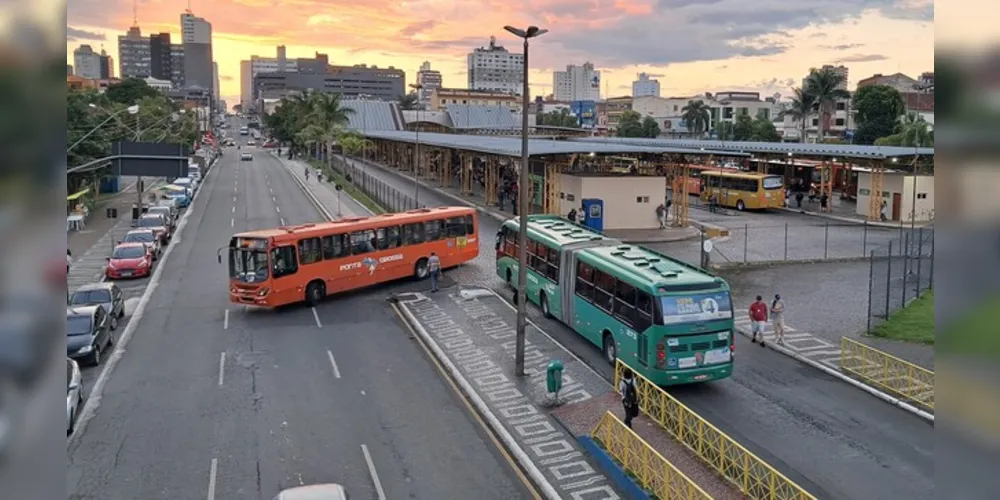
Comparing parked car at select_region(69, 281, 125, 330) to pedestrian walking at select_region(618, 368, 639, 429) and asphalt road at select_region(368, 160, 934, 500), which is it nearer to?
asphalt road at select_region(368, 160, 934, 500)

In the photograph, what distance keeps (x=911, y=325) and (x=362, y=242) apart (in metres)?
18.1

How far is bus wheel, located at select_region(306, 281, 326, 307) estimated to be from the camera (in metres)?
27.5

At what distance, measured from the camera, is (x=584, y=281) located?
22.5m

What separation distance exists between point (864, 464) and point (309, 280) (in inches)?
721

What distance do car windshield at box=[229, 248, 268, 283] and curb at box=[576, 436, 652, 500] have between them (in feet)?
45.7

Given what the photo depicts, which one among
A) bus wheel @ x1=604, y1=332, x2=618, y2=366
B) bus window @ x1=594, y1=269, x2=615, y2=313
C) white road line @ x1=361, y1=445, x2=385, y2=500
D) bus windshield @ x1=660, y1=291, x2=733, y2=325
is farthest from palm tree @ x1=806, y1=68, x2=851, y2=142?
white road line @ x1=361, y1=445, x2=385, y2=500

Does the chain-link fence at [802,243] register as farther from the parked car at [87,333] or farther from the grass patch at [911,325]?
the parked car at [87,333]

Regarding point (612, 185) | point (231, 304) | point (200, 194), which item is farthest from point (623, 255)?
point (200, 194)

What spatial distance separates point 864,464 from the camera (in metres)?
14.7

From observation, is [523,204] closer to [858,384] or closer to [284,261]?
[858,384]

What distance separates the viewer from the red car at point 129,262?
32.2 m

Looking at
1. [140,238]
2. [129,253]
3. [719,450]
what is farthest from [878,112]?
[719,450]

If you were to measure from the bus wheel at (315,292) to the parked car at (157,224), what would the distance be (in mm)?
16014

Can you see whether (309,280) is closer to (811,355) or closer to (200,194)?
(811,355)
